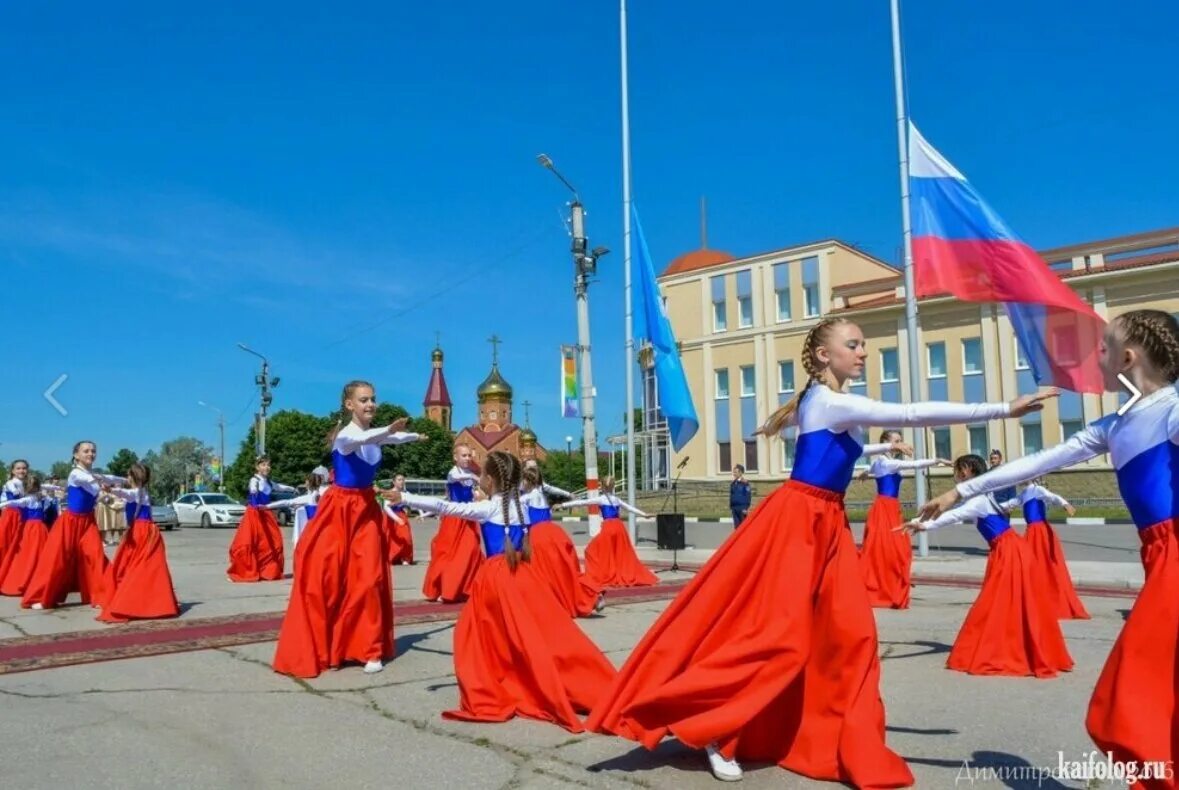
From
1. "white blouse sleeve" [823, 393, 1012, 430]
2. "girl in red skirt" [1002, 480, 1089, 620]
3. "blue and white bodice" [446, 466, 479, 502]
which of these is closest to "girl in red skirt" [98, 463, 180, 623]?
"blue and white bodice" [446, 466, 479, 502]

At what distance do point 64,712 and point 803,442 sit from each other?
15.3ft

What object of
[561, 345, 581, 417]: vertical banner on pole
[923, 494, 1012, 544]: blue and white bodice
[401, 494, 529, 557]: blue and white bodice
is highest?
[561, 345, 581, 417]: vertical banner on pole

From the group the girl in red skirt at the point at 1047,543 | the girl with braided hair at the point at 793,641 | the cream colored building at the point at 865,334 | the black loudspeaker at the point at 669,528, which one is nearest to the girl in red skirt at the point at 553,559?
the girl in red skirt at the point at 1047,543

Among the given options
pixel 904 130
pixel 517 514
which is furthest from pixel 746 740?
pixel 904 130

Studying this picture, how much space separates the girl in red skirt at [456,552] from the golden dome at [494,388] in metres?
100.0

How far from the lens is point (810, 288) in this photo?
152 ft

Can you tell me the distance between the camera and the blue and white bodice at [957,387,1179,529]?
352cm

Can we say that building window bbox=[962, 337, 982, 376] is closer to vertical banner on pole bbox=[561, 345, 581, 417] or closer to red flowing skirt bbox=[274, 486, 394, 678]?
vertical banner on pole bbox=[561, 345, 581, 417]

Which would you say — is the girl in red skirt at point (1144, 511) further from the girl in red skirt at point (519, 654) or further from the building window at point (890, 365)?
the building window at point (890, 365)

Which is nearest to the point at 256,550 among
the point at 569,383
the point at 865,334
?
the point at 569,383

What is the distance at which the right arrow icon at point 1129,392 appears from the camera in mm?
3615

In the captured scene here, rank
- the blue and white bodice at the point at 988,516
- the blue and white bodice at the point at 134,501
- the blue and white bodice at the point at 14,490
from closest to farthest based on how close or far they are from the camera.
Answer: the blue and white bodice at the point at 988,516, the blue and white bodice at the point at 134,501, the blue and white bodice at the point at 14,490

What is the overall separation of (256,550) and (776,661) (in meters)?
12.9

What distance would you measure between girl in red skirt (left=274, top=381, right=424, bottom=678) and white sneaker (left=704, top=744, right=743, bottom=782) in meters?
3.57
